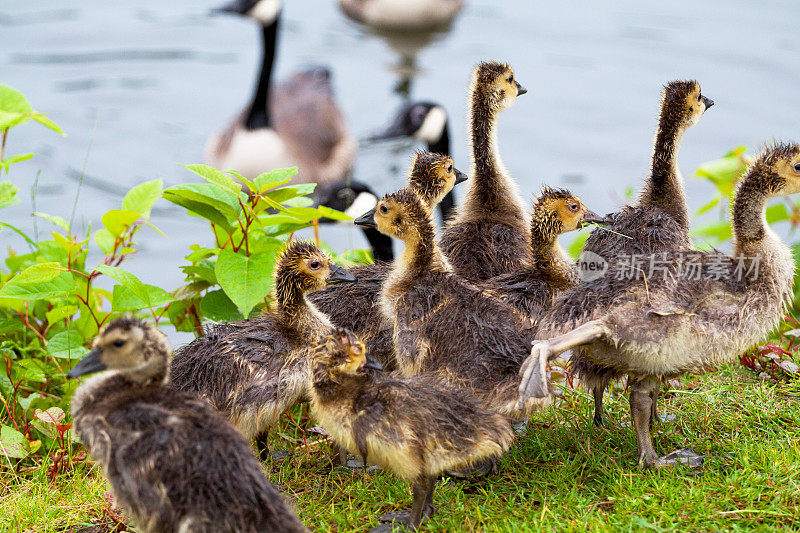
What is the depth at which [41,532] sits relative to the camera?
14.5 feet

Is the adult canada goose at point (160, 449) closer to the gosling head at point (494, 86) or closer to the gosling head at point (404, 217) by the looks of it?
the gosling head at point (404, 217)

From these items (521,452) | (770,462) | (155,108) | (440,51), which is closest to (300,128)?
(155,108)

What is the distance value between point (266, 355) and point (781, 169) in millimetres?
2664

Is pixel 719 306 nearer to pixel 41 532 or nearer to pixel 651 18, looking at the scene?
pixel 41 532

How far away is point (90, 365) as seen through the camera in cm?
377

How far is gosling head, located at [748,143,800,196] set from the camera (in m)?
4.61

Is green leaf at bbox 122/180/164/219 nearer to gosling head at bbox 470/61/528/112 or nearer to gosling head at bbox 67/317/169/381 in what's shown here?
gosling head at bbox 67/317/169/381

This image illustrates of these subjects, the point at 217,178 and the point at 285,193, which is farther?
the point at 285,193

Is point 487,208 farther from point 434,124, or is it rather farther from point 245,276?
point 434,124

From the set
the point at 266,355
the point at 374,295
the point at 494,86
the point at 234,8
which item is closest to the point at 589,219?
the point at 374,295

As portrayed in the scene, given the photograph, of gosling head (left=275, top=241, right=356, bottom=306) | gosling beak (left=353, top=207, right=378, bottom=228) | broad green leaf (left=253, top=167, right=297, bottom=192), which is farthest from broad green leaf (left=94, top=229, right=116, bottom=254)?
gosling beak (left=353, top=207, right=378, bottom=228)

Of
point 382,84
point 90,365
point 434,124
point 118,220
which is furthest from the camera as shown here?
point 382,84

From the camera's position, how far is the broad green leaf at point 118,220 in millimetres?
5363

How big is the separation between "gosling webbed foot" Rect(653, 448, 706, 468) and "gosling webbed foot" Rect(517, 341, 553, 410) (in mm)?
824
